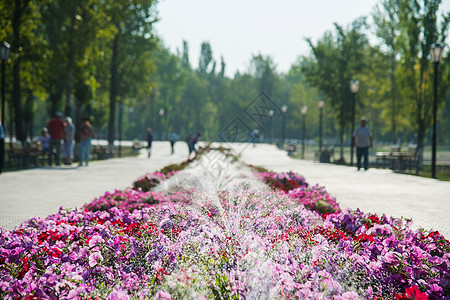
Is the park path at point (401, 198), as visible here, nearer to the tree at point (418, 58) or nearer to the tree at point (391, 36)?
the tree at point (418, 58)

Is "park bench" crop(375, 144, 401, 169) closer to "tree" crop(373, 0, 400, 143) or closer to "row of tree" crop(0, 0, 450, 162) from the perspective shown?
"row of tree" crop(0, 0, 450, 162)


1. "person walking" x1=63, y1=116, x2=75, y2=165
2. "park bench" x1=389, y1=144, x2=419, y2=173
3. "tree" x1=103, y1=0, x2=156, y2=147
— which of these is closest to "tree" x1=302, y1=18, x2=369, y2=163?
"park bench" x1=389, y1=144, x2=419, y2=173

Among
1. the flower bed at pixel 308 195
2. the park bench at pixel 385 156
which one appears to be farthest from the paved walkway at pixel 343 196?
the park bench at pixel 385 156

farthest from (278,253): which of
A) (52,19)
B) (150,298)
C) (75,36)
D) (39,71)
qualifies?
(52,19)

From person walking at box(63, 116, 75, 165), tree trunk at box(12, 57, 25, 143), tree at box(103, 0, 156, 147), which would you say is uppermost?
tree at box(103, 0, 156, 147)

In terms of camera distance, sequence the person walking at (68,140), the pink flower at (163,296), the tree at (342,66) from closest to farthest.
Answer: the pink flower at (163,296) → the person walking at (68,140) → the tree at (342,66)

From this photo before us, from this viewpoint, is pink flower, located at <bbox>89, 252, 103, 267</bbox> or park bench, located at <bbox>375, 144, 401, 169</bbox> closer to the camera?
pink flower, located at <bbox>89, 252, 103, 267</bbox>

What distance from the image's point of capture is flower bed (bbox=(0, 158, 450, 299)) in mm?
2326

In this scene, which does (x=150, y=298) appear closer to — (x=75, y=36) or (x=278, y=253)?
(x=278, y=253)

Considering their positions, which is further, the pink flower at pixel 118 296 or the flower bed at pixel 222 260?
the flower bed at pixel 222 260

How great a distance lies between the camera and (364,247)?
323 centimetres

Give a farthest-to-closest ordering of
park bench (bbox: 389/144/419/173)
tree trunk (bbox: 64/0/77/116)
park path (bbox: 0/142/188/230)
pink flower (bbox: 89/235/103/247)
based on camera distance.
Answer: tree trunk (bbox: 64/0/77/116) < park bench (bbox: 389/144/419/173) < park path (bbox: 0/142/188/230) < pink flower (bbox: 89/235/103/247)

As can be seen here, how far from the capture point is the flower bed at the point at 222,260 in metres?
2.33

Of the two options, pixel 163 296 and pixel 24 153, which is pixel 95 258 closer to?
pixel 163 296
